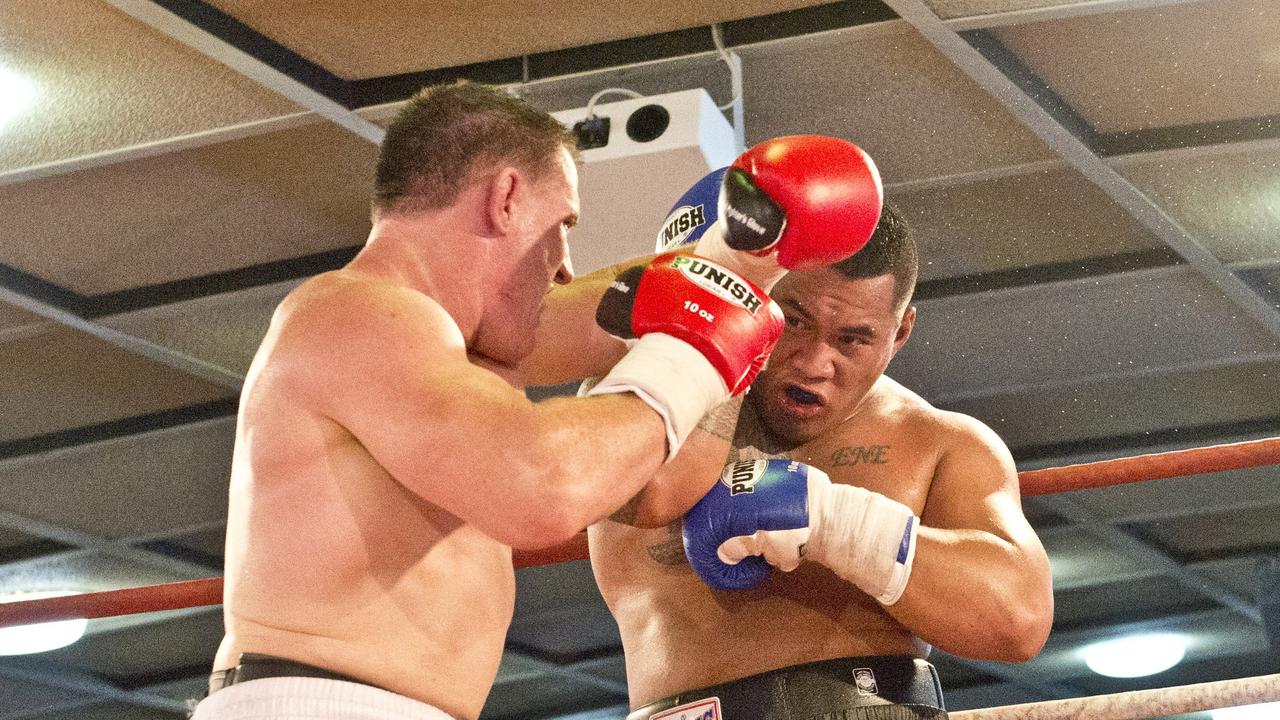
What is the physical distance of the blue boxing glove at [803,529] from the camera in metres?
1.69

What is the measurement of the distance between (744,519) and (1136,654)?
7.97 metres

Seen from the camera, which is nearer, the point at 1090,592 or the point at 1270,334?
the point at 1270,334

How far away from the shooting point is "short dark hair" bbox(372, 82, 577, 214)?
1684 mm

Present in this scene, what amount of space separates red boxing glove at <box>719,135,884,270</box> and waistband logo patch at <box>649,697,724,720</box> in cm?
58

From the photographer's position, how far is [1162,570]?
7.44 m

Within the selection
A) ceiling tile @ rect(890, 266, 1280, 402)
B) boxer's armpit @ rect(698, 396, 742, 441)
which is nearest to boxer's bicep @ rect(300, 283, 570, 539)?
boxer's armpit @ rect(698, 396, 742, 441)

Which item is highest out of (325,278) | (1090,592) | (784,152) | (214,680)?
(1090,592)

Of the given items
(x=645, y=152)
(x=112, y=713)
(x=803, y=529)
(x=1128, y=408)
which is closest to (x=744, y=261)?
(x=803, y=529)

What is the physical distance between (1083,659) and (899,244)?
743cm

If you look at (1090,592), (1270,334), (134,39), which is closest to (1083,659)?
(1090,592)

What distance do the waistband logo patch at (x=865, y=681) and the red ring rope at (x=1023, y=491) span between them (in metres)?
→ 0.61

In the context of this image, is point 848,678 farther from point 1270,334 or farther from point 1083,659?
point 1083,659

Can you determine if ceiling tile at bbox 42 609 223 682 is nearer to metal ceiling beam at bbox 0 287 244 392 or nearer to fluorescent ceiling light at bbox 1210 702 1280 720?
metal ceiling beam at bbox 0 287 244 392

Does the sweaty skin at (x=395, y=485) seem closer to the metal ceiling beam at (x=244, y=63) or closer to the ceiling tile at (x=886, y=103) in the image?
the metal ceiling beam at (x=244, y=63)
